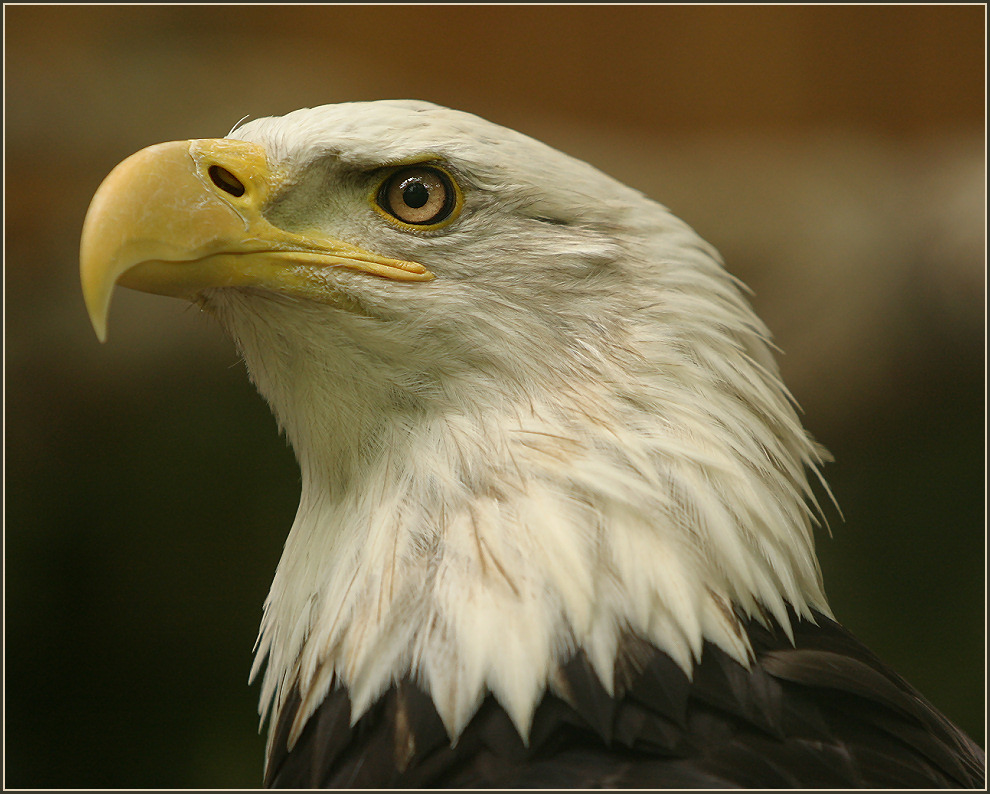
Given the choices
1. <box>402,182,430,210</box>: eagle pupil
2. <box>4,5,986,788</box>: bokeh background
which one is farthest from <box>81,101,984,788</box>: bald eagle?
<box>4,5,986,788</box>: bokeh background

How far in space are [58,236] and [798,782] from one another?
398cm

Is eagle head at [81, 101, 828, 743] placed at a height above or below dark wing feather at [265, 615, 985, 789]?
above

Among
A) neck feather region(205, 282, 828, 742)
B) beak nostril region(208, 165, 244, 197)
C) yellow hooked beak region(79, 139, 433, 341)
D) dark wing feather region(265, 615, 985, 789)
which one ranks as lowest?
dark wing feather region(265, 615, 985, 789)

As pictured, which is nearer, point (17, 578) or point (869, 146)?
point (17, 578)

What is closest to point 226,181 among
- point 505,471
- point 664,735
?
point 505,471

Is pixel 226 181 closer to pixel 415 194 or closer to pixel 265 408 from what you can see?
pixel 415 194

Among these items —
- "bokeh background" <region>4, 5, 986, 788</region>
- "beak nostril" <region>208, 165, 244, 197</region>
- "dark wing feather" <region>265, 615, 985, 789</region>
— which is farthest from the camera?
"bokeh background" <region>4, 5, 986, 788</region>

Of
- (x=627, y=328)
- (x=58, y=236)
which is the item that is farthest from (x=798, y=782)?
(x=58, y=236)

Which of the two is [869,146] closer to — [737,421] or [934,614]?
[934,614]

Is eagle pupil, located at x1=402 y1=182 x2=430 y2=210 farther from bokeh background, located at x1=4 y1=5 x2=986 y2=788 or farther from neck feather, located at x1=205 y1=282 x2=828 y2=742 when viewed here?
bokeh background, located at x1=4 y1=5 x2=986 y2=788

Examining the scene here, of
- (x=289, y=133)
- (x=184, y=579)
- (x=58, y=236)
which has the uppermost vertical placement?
(x=289, y=133)

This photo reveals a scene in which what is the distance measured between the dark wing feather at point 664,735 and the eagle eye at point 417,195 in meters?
0.65

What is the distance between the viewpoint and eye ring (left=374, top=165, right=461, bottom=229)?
4.15 ft

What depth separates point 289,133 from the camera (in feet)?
4.15
